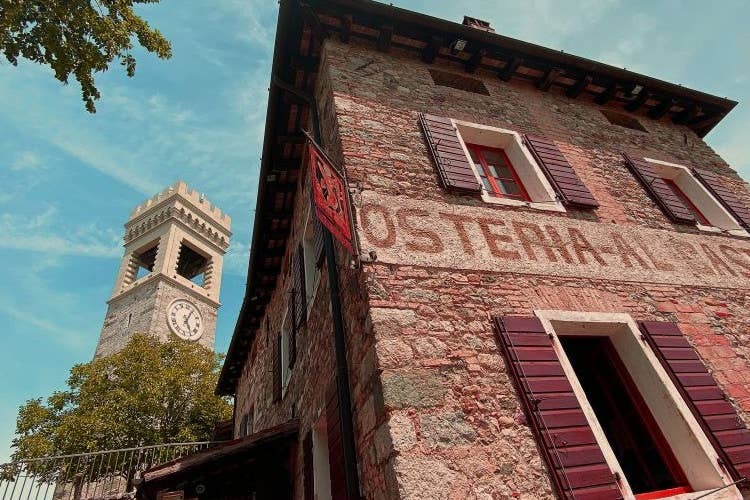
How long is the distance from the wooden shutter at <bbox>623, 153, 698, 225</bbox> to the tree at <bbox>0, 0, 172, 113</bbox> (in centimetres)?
682

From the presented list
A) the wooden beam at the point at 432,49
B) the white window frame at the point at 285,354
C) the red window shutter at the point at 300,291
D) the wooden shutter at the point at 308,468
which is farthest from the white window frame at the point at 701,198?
the white window frame at the point at 285,354

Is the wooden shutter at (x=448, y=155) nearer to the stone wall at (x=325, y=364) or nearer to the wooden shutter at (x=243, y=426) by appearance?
the stone wall at (x=325, y=364)

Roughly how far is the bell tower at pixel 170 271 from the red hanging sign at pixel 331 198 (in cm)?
2307

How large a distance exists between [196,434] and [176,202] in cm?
1882

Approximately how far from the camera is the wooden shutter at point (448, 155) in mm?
4641

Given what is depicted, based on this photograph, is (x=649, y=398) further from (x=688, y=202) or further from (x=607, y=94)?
(x=607, y=94)

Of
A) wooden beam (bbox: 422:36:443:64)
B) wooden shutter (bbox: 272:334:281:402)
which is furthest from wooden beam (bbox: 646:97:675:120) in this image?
wooden shutter (bbox: 272:334:281:402)

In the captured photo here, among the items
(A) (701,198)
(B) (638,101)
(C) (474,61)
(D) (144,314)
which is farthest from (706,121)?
(D) (144,314)

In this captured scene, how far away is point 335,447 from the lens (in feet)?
12.6

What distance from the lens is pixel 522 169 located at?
555 cm

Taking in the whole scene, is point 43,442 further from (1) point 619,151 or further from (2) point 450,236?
(1) point 619,151

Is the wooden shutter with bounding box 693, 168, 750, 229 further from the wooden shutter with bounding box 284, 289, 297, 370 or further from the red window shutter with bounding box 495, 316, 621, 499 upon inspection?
the wooden shutter with bounding box 284, 289, 297, 370

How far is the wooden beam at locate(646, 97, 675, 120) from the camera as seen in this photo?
777 centimetres

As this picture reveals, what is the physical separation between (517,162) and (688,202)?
3187 mm
